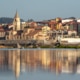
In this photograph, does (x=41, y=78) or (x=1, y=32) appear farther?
(x=1, y=32)

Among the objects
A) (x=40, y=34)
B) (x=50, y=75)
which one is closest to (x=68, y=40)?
(x=40, y=34)

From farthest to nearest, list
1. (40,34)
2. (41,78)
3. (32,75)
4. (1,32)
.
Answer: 1. (1,32)
2. (40,34)
3. (32,75)
4. (41,78)

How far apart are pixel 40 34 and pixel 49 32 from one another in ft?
12.3

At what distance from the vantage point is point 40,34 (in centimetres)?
6097

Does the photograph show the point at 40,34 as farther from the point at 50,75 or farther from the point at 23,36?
the point at 50,75

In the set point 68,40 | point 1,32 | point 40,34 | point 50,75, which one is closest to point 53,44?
point 68,40

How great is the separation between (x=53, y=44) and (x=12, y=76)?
42.0 meters

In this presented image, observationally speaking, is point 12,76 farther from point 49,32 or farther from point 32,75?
point 49,32

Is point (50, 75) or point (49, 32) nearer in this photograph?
point (50, 75)

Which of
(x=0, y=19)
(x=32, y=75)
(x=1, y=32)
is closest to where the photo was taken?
(x=32, y=75)

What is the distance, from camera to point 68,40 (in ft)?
182

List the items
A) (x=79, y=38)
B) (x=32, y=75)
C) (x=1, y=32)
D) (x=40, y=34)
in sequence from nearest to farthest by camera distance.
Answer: (x=32, y=75) → (x=79, y=38) → (x=40, y=34) → (x=1, y=32)

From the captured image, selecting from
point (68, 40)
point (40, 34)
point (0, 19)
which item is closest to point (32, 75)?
point (68, 40)

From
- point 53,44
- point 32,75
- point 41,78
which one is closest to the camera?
point 41,78
